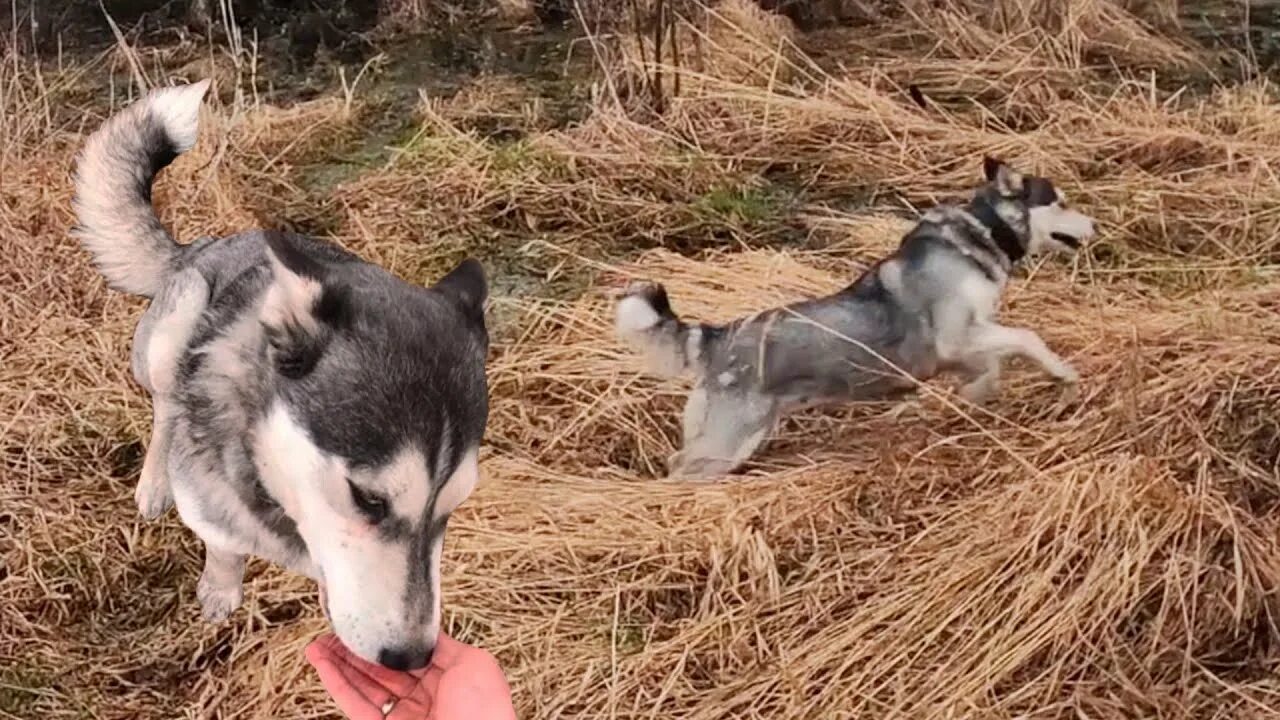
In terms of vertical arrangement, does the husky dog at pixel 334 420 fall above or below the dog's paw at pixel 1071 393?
above

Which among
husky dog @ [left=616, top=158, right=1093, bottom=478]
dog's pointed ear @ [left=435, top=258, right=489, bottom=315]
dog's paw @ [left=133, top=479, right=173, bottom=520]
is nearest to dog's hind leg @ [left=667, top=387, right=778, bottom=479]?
husky dog @ [left=616, top=158, right=1093, bottom=478]

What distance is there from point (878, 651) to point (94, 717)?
1.28 metres

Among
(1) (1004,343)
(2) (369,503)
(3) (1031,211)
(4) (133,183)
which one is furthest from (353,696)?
(3) (1031,211)

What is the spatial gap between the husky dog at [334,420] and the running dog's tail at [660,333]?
634 mm

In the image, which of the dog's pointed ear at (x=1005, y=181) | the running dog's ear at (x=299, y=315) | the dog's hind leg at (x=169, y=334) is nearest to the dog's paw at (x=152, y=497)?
the dog's hind leg at (x=169, y=334)

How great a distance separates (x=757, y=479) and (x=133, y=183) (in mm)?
1191

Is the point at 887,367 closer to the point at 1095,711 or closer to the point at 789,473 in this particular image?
the point at 789,473

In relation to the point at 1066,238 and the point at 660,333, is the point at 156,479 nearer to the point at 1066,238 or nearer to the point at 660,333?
the point at 660,333

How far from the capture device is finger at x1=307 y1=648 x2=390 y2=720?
1.45 meters

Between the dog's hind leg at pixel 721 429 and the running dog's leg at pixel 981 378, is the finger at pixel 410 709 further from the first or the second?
the running dog's leg at pixel 981 378

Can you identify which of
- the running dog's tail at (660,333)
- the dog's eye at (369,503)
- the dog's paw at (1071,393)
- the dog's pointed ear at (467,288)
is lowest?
the dog's paw at (1071,393)

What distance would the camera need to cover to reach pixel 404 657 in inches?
53.9

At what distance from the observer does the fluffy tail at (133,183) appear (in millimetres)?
1784

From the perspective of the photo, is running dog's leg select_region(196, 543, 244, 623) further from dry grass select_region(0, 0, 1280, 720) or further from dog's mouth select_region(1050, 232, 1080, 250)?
dog's mouth select_region(1050, 232, 1080, 250)
